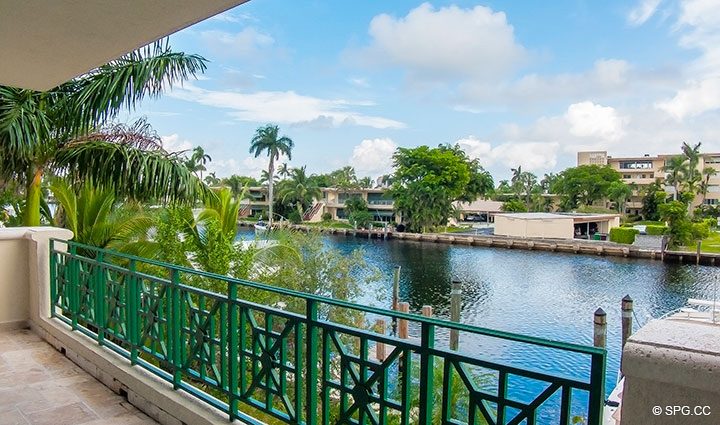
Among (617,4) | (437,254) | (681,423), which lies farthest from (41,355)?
(617,4)

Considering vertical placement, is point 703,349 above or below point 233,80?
below

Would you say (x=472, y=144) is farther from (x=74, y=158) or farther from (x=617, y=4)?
(x=74, y=158)

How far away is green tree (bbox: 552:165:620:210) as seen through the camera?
43.9 m

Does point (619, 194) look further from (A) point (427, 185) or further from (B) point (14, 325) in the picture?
(B) point (14, 325)

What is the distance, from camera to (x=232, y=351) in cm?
234

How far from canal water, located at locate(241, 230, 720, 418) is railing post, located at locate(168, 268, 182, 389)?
630cm

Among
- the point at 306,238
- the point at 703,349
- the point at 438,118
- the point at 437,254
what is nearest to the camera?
the point at 703,349

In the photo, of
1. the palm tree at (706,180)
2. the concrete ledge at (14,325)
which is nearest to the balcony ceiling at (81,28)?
the concrete ledge at (14,325)

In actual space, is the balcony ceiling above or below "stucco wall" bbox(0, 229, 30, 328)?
above

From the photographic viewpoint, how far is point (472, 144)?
45.3m

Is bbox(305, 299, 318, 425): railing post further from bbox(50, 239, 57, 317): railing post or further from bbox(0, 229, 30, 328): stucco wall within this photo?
bbox(0, 229, 30, 328): stucco wall

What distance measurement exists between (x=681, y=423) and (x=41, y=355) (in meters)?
3.88

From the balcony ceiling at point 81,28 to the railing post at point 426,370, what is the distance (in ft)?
4.44

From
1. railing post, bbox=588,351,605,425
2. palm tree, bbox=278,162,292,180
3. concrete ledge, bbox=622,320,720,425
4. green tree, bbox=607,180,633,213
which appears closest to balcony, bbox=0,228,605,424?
railing post, bbox=588,351,605,425
